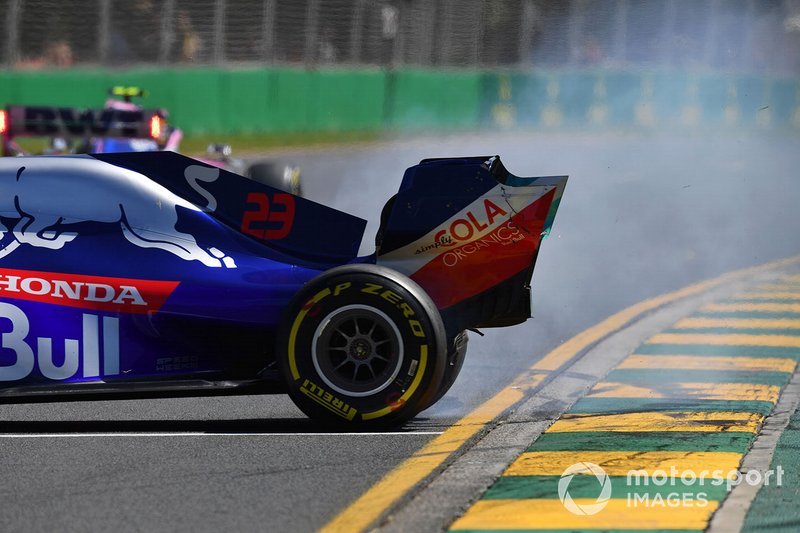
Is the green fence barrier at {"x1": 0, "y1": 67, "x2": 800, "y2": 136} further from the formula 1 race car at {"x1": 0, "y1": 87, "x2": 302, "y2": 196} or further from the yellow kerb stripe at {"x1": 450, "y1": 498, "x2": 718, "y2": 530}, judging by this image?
the yellow kerb stripe at {"x1": 450, "y1": 498, "x2": 718, "y2": 530}

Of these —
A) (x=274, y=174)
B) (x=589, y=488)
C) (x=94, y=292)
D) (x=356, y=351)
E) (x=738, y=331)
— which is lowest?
(x=274, y=174)

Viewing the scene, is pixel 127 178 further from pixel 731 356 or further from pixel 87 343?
pixel 731 356

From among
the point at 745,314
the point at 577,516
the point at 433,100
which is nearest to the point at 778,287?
the point at 745,314

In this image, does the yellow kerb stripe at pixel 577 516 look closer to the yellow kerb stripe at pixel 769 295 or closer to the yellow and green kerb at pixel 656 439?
the yellow and green kerb at pixel 656 439

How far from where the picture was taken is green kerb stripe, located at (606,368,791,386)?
8125 millimetres

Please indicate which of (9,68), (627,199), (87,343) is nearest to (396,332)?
(87,343)

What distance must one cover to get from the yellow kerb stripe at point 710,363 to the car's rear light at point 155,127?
8510 mm

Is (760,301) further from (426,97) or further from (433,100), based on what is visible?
(433,100)

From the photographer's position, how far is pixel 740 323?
34.3 ft

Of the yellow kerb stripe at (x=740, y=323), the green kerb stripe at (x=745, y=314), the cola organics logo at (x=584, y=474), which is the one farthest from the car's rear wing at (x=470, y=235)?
the green kerb stripe at (x=745, y=314)

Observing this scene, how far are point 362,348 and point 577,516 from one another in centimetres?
178

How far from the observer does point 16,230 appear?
688 cm

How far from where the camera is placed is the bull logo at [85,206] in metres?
6.88

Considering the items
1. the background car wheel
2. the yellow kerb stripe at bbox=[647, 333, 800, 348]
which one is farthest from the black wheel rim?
the background car wheel
